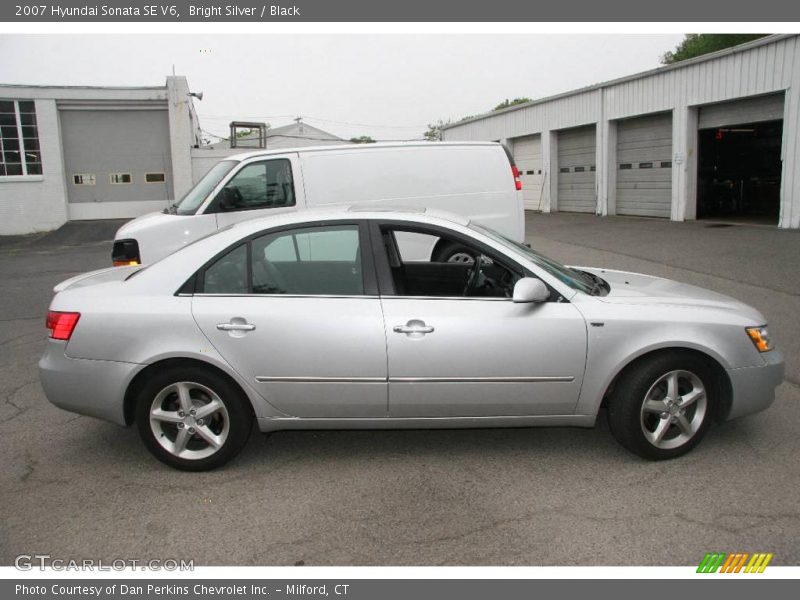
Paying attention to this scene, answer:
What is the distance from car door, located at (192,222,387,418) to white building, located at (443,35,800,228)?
578 inches

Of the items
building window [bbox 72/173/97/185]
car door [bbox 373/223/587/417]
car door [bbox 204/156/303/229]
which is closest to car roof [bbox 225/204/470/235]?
car door [bbox 373/223/587/417]

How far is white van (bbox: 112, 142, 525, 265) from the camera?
8094 millimetres

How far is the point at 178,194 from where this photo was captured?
79.6ft

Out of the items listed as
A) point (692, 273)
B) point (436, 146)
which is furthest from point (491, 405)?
point (692, 273)

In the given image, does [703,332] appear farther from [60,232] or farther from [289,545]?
[60,232]

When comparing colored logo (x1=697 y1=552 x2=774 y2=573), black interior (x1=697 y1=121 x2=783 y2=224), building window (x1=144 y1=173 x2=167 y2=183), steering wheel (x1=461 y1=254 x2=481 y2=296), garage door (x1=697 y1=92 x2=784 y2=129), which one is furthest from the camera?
building window (x1=144 y1=173 x2=167 y2=183)

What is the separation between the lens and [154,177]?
24.3m

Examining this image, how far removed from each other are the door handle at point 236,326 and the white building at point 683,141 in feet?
49.6

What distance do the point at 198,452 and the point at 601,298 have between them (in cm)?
262

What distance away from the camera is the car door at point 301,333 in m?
4.02

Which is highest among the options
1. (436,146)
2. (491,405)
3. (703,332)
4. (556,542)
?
(436,146)

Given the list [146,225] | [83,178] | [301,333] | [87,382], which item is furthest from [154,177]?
[301,333]

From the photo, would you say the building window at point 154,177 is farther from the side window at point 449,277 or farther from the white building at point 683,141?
the side window at point 449,277

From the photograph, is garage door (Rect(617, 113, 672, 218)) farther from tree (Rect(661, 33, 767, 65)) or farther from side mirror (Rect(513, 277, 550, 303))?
tree (Rect(661, 33, 767, 65))
